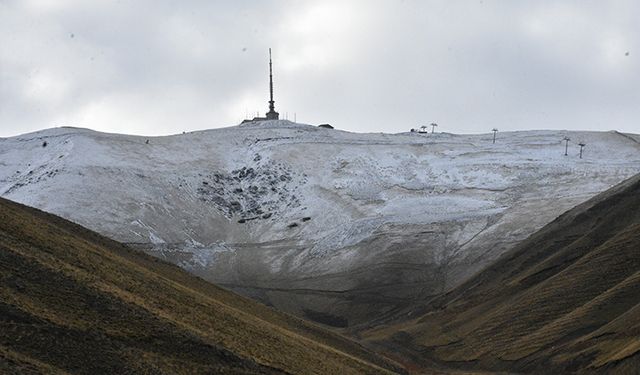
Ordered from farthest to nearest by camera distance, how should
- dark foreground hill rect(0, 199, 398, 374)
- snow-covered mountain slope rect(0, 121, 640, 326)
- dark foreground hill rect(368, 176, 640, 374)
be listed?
snow-covered mountain slope rect(0, 121, 640, 326), dark foreground hill rect(368, 176, 640, 374), dark foreground hill rect(0, 199, 398, 374)

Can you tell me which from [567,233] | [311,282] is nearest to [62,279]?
[567,233]

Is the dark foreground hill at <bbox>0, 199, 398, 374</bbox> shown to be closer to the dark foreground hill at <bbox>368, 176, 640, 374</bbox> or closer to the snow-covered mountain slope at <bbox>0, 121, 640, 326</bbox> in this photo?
the dark foreground hill at <bbox>368, 176, 640, 374</bbox>

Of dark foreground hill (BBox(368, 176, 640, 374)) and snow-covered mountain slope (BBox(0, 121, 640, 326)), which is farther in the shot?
snow-covered mountain slope (BBox(0, 121, 640, 326))

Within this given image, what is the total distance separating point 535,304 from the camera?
46.9m

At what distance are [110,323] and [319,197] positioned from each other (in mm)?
70803

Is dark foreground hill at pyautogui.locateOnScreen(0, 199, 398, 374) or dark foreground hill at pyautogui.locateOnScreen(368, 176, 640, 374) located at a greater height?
dark foreground hill at pyautogui.locateOnScreen(0, 199, 398, 374)

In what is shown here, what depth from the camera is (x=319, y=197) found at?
95438mm

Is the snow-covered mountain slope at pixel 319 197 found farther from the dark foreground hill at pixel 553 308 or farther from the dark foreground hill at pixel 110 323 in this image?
the dark foreground hill at pixel 110 323

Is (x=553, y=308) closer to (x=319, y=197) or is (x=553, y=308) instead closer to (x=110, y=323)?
(x=110, y=323)

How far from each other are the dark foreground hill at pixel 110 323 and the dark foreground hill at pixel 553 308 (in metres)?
8.40

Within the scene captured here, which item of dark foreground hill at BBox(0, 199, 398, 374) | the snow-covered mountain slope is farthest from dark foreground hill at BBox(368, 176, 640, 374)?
the snow-covered mountain slope

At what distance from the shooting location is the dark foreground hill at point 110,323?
73.0 ft

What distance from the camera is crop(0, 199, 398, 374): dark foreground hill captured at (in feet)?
73.0

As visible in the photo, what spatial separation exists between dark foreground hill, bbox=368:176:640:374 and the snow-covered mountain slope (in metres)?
9.24
